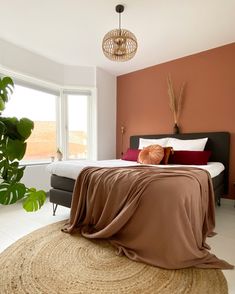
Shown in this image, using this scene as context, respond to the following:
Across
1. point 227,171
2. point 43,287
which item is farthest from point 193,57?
point 43,287

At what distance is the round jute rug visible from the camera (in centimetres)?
133

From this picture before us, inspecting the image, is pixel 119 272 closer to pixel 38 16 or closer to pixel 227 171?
pixel 227 171

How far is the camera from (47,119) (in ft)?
12.9

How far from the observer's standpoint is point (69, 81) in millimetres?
4062

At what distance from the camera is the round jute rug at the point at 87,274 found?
4.36ft

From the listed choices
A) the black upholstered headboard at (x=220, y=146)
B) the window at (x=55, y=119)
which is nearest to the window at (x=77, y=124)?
the window at (x=55, y=119)

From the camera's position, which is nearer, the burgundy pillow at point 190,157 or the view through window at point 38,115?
the burgundy pillow at point 190,157

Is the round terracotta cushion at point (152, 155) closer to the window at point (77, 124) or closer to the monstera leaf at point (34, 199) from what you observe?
the window at point (77, 124)

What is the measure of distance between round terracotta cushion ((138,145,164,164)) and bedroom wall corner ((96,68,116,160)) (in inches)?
58.9

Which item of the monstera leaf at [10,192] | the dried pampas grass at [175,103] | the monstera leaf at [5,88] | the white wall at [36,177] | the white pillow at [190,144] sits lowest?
the white wall at [36,177]

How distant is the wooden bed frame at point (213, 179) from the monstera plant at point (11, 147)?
1.30 m

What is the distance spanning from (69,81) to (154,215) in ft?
10.9

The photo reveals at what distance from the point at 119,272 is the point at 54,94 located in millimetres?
3390

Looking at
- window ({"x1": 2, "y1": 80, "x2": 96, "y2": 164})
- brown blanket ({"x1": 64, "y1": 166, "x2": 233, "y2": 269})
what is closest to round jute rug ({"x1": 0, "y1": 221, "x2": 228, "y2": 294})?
brown blanket ({"x1": 64, "y1": 166, "x2": 233, "y2": 269})
